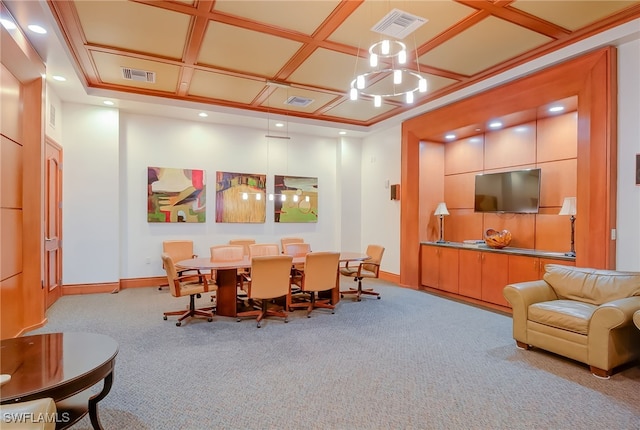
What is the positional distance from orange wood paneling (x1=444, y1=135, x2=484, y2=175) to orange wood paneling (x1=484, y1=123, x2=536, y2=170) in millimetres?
145

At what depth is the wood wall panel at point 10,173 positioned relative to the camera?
362cm

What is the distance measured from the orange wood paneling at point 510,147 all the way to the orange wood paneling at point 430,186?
102cm

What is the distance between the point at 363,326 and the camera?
4441 millimetres

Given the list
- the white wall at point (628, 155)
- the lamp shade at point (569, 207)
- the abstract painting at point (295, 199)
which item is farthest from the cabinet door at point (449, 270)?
the abstract painting at point (295, 199)

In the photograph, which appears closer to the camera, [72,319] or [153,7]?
[153,7]

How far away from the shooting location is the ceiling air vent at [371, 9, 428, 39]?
139 inches

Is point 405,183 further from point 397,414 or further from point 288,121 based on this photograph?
point 397,414

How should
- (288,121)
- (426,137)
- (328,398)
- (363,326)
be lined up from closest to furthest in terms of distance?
1. (328,398)
2. (363,326)
3. (426,137)
4. (288,121)

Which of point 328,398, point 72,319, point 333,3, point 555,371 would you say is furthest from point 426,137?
point 72,319

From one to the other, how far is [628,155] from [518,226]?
205 centimetres

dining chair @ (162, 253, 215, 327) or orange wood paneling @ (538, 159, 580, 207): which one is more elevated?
orange wood paneling @ (538, 159, 580, 207)

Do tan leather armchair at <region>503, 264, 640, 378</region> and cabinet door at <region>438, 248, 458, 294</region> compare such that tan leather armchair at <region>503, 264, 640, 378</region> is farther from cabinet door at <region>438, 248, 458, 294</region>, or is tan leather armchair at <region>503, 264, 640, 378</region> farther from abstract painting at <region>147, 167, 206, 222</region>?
abstract painting at <region>147, 167, 206, 222</region>

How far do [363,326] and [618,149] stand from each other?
3.55m

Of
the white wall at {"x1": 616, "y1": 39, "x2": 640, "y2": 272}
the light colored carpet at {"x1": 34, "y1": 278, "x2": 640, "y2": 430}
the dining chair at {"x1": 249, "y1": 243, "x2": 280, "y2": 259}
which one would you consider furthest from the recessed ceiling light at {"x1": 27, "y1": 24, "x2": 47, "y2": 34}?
the white wall at {"x1": 616, "y1": 39, "x2": 640, "y2": 272}
